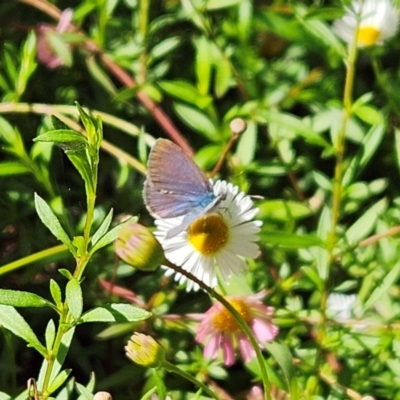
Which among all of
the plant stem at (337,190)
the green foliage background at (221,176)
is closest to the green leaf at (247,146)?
the green foliage background at (221,176)

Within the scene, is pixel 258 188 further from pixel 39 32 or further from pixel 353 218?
pixel 39 32

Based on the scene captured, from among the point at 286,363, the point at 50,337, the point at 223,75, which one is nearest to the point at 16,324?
the point at 50,337

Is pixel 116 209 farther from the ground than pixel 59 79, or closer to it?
closer to it

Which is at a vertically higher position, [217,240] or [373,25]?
[373,25]

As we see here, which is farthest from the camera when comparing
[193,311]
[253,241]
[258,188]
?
[258,188]

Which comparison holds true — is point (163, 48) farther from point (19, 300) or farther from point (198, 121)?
point (19, 300)

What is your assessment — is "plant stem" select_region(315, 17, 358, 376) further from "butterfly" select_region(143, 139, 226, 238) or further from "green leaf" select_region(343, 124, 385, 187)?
"butterfly" select_region(143, 139, 226, 238)

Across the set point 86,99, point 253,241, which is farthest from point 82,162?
point 86,99

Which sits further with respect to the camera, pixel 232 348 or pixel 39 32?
pixel 39 32
